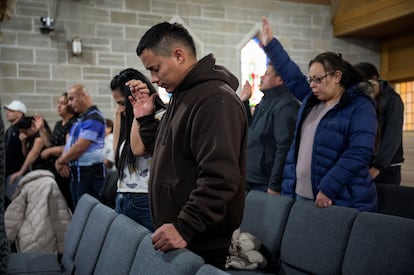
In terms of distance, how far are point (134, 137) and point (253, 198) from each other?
100 cm

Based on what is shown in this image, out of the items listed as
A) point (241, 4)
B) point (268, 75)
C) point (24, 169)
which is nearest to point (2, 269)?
point (268, 75)

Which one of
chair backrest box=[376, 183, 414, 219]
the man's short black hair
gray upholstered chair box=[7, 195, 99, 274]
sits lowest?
gray upholstered chair box=[7, 195, 99, 274]

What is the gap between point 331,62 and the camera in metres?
2.51

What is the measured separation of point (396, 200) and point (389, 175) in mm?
569

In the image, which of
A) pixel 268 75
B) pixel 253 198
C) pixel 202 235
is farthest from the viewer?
pixel 268 75

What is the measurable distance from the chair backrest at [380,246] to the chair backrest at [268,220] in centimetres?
49

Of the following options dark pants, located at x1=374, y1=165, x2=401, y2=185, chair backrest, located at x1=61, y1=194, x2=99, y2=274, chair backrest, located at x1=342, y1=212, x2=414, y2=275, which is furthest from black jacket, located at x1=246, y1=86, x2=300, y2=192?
chair backrest, located at x1=61, y1=194, x2=99, y2=274

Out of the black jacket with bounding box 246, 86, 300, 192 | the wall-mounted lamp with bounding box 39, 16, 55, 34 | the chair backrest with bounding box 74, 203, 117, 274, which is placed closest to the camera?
the chair backrest with bounding box 74, 203, 117, 274

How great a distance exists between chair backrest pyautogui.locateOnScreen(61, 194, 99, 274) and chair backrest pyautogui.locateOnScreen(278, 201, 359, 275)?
3.38ft

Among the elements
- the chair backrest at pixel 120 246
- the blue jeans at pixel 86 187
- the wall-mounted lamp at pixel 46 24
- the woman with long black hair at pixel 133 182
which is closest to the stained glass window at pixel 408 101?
the blue jeans at pixel 86 187

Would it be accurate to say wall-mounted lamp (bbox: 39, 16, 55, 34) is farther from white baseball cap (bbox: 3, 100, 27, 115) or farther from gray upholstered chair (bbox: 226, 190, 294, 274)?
gray upholstered chair (bbox: 226, 190, 294, 274)

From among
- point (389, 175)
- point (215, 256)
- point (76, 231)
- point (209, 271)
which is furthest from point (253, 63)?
point (209, 271)

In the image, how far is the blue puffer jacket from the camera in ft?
7.75

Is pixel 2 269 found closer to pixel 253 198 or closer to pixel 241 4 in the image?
pixel 253 198
